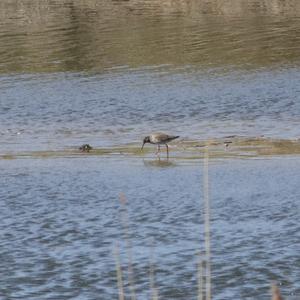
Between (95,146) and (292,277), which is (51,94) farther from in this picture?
(292,277)

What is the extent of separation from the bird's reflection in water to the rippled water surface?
58mm

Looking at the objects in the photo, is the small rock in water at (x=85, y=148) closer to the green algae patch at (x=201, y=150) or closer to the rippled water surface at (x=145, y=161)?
the green algae patch at (x=201, y=150)

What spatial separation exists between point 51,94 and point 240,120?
20.7ft

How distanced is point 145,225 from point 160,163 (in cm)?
449

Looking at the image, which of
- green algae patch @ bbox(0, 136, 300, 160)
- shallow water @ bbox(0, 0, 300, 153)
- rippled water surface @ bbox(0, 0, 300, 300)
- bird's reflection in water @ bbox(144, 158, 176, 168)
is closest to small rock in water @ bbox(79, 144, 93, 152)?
green algae patch @ bbox(0, 136, 300, 160)

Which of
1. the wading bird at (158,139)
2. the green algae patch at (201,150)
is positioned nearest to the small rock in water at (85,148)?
the green algae patch at (201,150)

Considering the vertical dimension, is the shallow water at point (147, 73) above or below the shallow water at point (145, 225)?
above

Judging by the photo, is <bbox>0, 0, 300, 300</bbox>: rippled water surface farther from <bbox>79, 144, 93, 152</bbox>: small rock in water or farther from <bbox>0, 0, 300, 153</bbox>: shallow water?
<bbox>79, 144, 93, 152</bbox>: small rock in water

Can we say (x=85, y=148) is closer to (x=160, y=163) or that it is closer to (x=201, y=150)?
(x=160, y=163)

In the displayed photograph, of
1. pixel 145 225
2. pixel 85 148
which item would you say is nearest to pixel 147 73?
pixel 85 148

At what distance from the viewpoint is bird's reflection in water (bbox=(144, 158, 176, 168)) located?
56.0ft

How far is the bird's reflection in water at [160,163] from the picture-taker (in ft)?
A: 56.0

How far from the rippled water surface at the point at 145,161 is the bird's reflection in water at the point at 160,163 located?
0.06m

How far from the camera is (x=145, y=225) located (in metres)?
12.9
